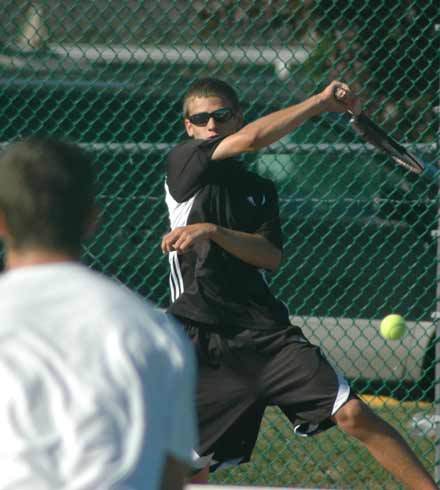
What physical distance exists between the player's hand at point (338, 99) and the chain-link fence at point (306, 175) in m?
1.80

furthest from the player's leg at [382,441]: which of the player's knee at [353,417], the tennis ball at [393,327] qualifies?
the tennis ball at [393,327]

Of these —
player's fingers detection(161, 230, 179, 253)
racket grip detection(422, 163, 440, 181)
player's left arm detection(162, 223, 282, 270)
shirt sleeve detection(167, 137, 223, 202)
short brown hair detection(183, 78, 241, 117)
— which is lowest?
player's fingers detection(161, 230, 179, 253)

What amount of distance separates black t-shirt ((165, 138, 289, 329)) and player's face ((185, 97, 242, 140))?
0.45 ft

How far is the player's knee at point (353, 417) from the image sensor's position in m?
4.10

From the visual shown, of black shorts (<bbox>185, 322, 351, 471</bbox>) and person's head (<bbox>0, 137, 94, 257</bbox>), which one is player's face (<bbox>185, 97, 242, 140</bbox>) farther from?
person's head (<bbox>0, 137, 94, 257</bbox>)

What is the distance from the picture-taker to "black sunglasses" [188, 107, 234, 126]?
414cm

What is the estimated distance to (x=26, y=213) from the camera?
1768 mm

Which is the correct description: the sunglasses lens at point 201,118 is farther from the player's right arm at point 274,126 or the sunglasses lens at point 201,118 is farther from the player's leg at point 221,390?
the player's leg at point 221,390

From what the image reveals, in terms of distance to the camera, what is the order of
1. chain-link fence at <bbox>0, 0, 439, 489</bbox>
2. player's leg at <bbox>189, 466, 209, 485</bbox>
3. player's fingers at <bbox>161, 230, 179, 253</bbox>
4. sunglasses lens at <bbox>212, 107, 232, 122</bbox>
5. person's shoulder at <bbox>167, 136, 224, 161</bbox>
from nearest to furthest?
player's fingers at <bbox>161, 230, 179, 253</bbox>
person's shoulder at <bbox>167, 136, 224, 161</bbox>
sunglasses lens at <bbox>212, 107, 232, 122</bbox>
player's leg at <bbox>189, 466, 209, 485</bbox>
chain-link fence at <bbox>0, 0, 439, 489</bbox>

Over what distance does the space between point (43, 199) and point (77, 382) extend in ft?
0.93

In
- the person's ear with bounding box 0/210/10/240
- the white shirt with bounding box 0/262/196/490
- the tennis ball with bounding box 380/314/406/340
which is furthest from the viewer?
the tennis ball with bounding box 380/314/406/340

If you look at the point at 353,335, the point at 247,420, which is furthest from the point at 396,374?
the point at 247,420

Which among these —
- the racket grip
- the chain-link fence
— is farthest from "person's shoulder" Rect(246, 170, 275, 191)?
the chain-link fence

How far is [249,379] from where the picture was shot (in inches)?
162
